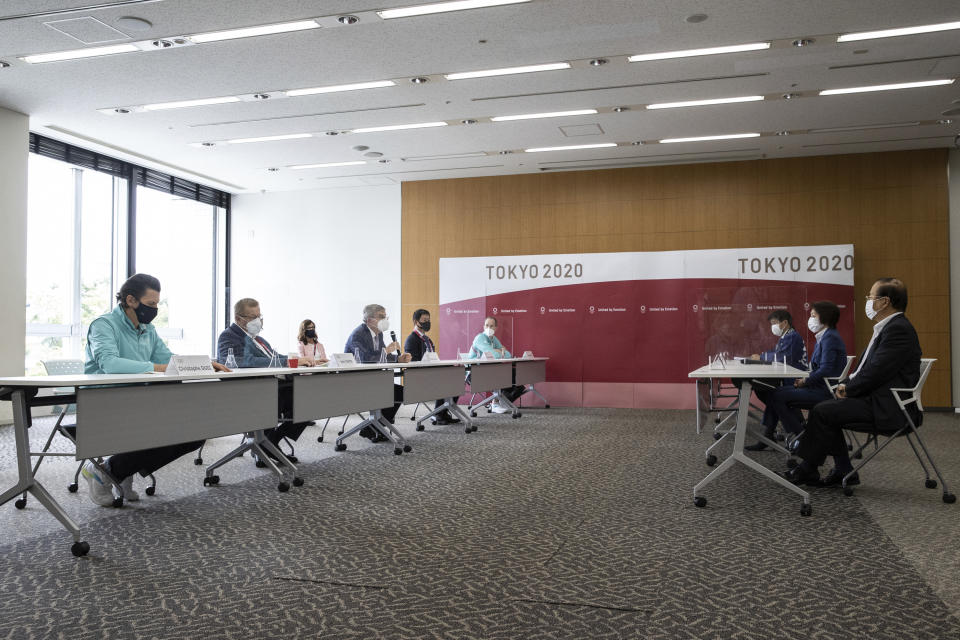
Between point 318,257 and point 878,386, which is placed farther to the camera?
point 318,257

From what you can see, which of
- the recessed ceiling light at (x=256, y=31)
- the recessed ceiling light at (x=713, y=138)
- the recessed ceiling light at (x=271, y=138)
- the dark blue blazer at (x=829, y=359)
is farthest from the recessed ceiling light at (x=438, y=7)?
the recessed ceiling light at (x=713, y=138)

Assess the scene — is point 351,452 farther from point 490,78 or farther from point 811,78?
point 811,78

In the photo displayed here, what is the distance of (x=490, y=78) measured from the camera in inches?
274

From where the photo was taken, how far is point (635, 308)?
10.3 metres

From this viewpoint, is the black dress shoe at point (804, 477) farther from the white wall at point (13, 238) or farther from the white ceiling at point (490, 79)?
the white wall at point (13, 238)

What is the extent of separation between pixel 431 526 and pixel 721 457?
2.93 meters

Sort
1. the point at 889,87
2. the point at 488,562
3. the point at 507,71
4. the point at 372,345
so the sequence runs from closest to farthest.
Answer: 1. the point at 488,562
2. the point at 507,71
3. the point at 372,345
4. the point at 889,87

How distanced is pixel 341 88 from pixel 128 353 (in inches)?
158

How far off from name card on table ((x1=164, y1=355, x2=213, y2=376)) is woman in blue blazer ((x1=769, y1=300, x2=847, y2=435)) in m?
4.18

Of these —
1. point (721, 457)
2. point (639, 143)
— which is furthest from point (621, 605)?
point (639, 143)

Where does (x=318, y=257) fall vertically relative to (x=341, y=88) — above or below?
below

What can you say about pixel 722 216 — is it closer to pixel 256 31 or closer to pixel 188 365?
pixel 256 31

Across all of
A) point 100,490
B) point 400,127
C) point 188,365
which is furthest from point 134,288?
point 400,127

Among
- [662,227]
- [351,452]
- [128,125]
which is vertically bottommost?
[351,452]
